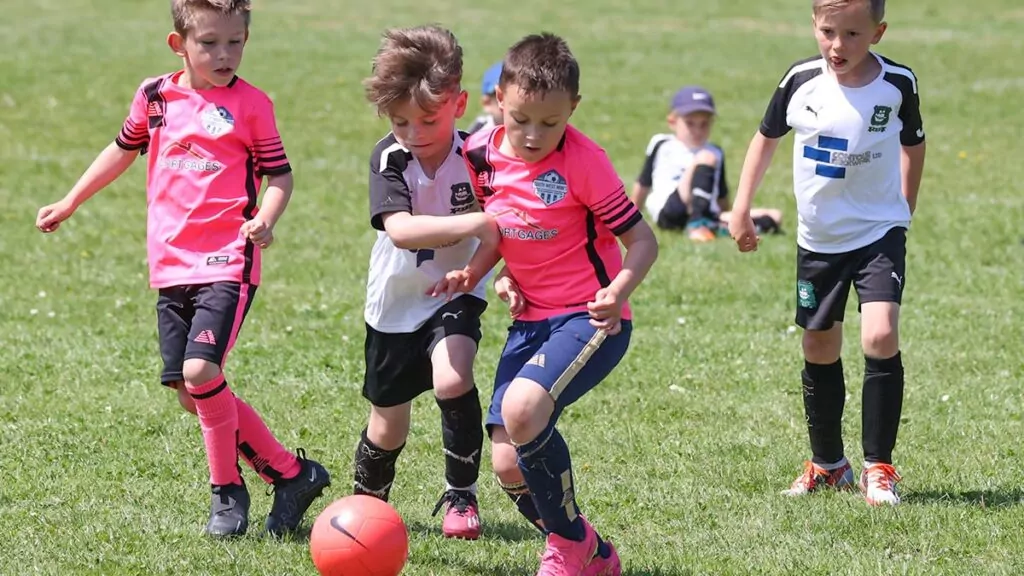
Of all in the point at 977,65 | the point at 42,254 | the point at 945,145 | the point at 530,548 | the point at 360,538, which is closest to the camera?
the point at 360,538

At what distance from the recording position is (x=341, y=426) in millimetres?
7168

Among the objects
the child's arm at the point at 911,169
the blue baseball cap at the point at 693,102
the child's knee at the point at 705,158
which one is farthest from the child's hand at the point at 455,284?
the blue baseball cap at the point at 693,102

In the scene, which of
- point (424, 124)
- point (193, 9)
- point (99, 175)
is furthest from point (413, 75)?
point (99, 175)

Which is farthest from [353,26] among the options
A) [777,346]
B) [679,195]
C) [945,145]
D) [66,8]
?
[777,346]

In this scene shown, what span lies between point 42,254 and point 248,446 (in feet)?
20.0

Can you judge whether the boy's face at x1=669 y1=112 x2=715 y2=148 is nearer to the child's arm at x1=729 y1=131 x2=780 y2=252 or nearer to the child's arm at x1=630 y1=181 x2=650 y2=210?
the child's arm at x1=630 y1=181 x2=650 y2=210

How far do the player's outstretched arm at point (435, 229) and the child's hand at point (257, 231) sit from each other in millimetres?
510

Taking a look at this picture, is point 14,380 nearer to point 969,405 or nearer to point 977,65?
point 969,405

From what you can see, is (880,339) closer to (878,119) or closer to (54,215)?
(878,119)

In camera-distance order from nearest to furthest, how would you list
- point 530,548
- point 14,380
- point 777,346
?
point 530,548, point 14,380, point 777,346

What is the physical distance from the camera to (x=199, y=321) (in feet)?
17.8

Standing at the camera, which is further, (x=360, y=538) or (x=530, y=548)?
(x=530, y=548)

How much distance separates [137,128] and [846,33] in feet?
9.15

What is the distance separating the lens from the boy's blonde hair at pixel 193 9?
17.7 ft
